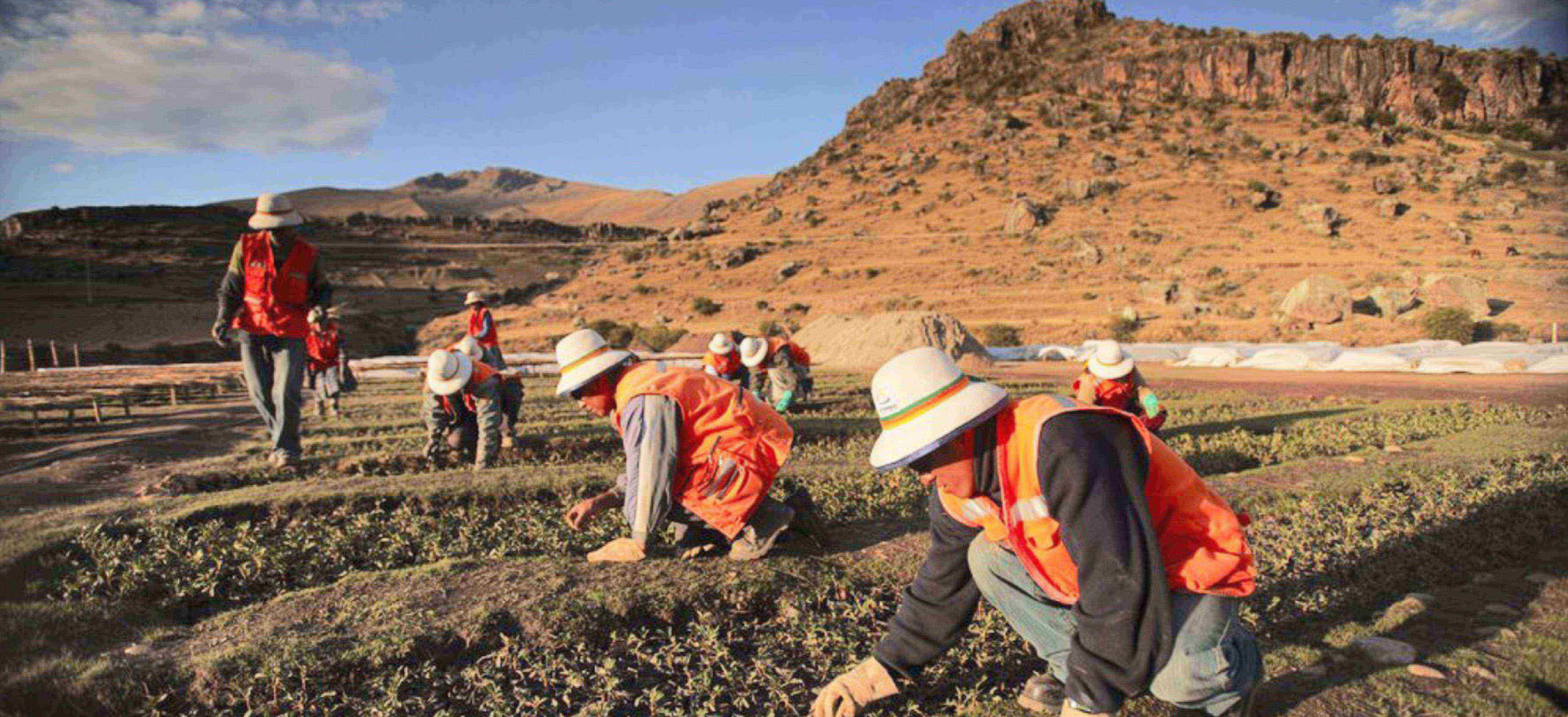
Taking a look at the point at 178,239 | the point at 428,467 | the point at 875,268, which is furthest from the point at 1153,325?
the point at 178,239

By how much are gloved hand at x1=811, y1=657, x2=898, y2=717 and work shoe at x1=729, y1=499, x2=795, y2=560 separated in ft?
5.48

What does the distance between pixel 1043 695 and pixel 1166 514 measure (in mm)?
969

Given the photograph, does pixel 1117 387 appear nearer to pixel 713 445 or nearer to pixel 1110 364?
pixel 1110 364

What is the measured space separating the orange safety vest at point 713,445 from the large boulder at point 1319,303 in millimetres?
26593

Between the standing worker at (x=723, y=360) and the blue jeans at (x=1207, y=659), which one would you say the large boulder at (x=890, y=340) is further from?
the blue jeans at (x=1207, y=659)

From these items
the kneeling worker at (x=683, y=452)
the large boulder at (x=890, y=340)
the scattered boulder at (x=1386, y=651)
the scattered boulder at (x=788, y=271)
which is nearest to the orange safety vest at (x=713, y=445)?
the kneeling worker at (x=683, y=452)

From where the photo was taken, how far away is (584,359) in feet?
15.1

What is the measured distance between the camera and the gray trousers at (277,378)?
283 inches

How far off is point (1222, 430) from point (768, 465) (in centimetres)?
749

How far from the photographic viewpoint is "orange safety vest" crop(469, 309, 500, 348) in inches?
485

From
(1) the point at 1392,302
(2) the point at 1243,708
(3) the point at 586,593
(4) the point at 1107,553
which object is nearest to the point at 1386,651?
(2) the point at 1243,708

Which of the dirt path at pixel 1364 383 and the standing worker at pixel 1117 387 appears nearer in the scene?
the standing worker at pixel 1117 387

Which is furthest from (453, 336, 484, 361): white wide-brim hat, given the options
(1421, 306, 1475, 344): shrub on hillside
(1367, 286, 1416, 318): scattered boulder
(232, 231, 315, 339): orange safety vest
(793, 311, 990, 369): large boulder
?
(1367, 286, 1416, 318): scattered boulder

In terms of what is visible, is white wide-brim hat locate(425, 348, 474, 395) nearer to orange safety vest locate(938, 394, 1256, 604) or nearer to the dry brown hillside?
orange safety vest locate(938, 394, 1256, 604)
